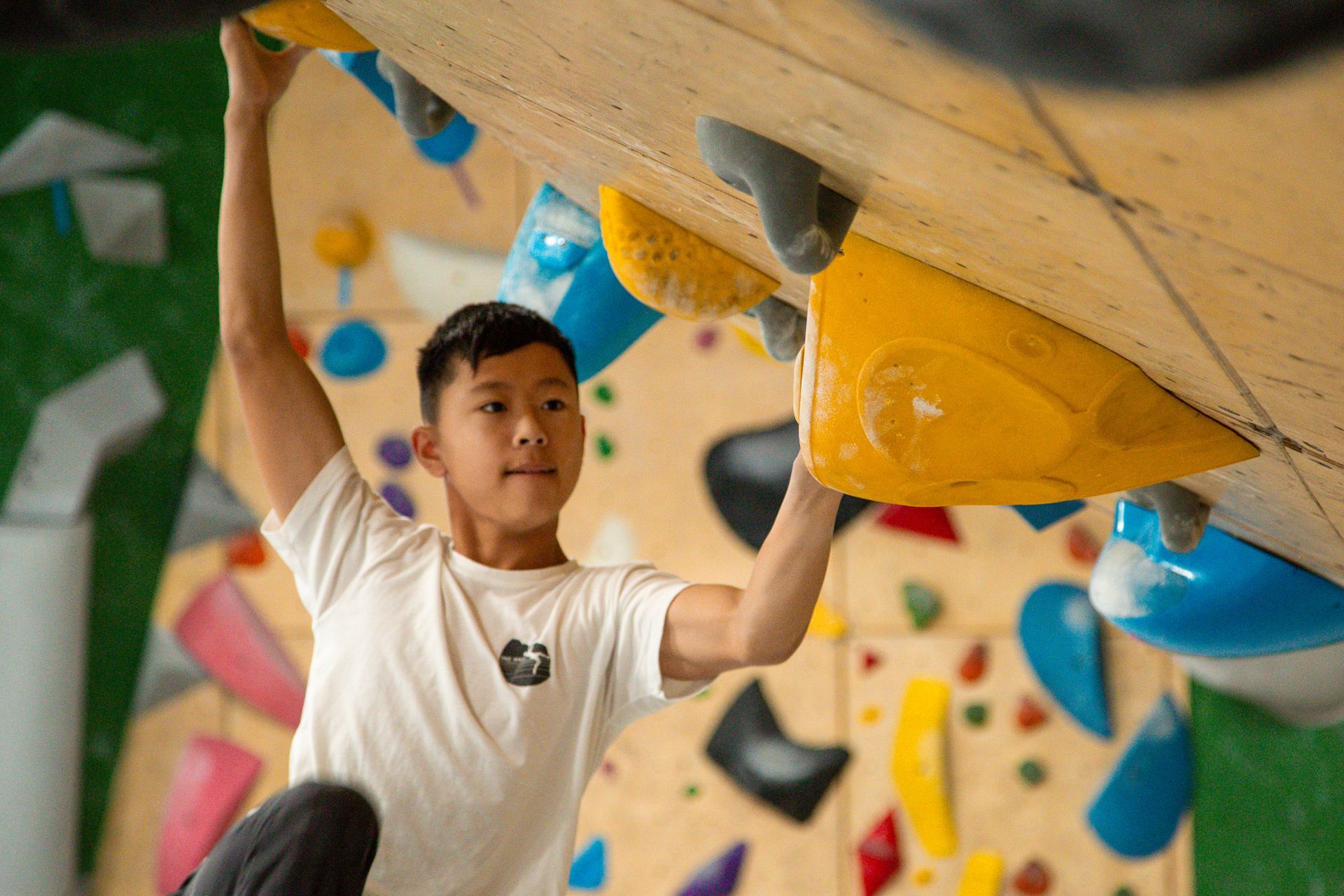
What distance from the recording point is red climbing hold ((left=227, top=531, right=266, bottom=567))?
7.22 ft

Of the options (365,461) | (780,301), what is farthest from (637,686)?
(365,461)

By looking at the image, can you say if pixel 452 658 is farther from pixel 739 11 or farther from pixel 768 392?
pixel 768 392

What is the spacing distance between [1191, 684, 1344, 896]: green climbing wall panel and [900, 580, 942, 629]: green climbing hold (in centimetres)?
40

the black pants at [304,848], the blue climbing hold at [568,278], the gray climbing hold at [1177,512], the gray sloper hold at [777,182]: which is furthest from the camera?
the blue climbing hold at [568,278]

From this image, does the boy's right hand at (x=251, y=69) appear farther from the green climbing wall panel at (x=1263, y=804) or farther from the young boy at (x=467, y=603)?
the green climbing wall panel at (x=1263, y=804)

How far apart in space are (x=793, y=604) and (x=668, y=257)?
23 centimetres

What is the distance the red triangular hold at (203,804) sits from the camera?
2158 millimetres

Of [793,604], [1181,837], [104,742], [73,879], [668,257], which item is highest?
[668,257]

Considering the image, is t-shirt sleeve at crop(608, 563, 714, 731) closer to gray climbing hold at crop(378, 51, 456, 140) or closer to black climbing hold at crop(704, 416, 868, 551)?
gray climbing hold at crop(378, 51, 456, 140)

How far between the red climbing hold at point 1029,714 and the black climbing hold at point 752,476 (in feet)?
1.28

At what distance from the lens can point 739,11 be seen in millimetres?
304

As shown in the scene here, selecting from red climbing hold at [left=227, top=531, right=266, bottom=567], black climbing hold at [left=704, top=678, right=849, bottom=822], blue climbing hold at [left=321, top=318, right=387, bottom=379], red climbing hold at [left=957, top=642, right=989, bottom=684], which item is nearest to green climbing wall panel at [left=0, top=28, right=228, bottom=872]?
red climbing hold at [left=227, top=531, right=266, bottom=567]

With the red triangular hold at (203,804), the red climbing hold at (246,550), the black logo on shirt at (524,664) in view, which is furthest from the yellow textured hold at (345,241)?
the black logo on shirt at (524,664)

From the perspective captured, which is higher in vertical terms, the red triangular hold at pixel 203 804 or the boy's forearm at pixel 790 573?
the boy's forearm at pixel 790 573
